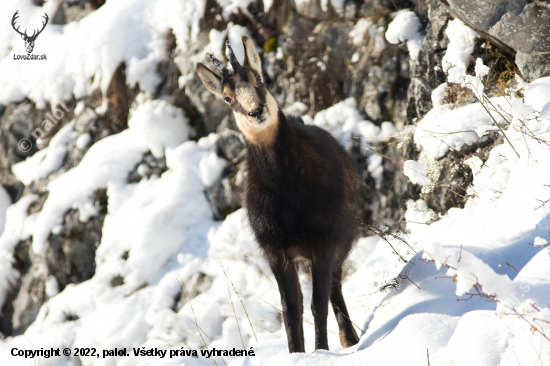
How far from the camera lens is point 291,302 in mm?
3062

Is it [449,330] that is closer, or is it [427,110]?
[449,330]

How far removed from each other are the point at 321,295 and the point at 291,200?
2.24 ft

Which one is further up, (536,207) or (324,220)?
(536,207)

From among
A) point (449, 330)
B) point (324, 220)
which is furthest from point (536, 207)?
point (324, 220)

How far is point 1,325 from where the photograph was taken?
29.6 feet

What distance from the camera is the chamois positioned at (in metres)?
3.02

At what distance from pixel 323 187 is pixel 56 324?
6155 millimetres

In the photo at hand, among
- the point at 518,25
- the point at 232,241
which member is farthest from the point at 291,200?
the point at 232,241

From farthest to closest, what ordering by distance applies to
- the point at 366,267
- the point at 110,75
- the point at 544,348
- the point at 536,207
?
1. the point at 110,75
2. the point at 366,267
3. the point at 536,207
4. the point at 544,348

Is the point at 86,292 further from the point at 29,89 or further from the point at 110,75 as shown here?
the point at 29,89

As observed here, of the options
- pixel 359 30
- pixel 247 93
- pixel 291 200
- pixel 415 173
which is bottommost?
pixel 415 173

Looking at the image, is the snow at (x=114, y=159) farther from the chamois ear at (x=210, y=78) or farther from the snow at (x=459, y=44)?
the snow at (x=459, y=44)

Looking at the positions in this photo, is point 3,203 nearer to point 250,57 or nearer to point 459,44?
point 250,57

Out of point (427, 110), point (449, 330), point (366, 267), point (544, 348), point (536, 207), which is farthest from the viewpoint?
point (427, 110)
